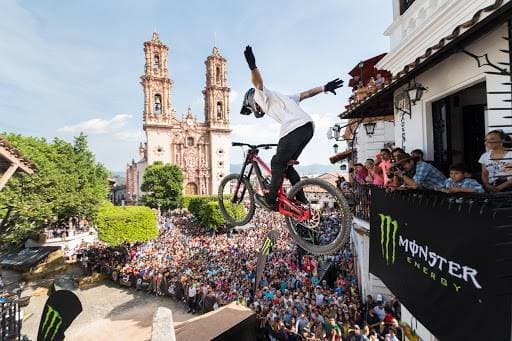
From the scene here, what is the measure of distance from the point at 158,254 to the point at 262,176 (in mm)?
17660

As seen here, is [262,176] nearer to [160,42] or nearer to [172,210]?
[172,210]

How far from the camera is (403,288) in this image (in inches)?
168

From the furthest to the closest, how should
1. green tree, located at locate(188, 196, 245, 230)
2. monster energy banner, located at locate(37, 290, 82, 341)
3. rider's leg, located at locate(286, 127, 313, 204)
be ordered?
1. green tree, located at locate(188, 196, 245, 230)
2. monster energy banner, located at locate(37, 290, 82, 341)
3. rider's leg, located at locate(286, 127, 313, 204)

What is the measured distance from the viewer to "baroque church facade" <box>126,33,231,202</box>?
154 feet

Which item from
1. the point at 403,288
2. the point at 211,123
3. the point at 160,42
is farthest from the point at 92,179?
the point at 160,42

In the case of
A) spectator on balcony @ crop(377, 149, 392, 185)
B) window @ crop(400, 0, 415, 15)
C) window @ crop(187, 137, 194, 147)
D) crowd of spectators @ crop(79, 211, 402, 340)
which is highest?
window @ crop(187, 137, 194, 147)

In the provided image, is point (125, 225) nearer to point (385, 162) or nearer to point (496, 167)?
point (385, 162)

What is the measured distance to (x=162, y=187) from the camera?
→ 135 ft

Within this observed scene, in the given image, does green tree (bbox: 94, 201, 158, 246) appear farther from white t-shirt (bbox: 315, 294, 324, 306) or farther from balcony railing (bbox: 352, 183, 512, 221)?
balcony railing (bbox: 352, 183, 512, 221)

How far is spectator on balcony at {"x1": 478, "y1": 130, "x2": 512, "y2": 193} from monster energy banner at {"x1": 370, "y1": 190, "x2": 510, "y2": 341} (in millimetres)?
600

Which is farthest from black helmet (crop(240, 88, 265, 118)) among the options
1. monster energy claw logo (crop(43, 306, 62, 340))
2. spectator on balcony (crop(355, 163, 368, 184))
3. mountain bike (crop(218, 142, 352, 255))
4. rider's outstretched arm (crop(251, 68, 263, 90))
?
monster energy claw logo (crop(43, 306, 62, 340))

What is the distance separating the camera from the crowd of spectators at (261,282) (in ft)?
27.6

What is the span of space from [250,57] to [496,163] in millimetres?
3397

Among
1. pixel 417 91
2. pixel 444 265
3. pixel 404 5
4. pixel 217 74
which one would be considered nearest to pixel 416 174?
pixel 444 265
